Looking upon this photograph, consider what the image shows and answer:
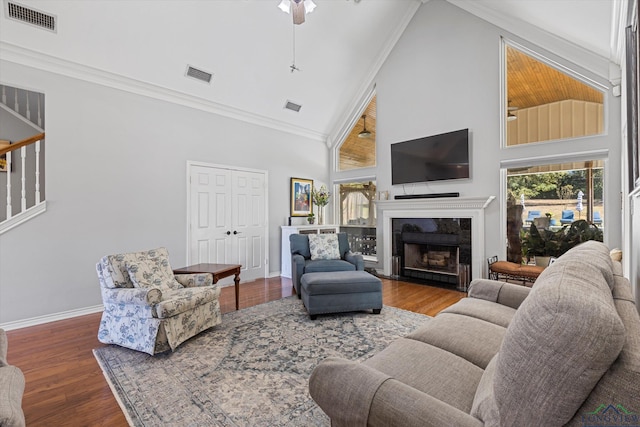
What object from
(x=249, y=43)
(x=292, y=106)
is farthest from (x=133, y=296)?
(x=292, y=106)

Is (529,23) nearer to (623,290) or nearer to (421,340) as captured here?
(623,290)

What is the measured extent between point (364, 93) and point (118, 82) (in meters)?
4.29

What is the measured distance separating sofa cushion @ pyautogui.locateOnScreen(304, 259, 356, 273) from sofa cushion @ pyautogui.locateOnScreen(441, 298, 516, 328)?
1974 mm

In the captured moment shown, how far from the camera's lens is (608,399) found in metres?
0.64

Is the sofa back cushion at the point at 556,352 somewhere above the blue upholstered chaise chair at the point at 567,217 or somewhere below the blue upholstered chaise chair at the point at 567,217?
below

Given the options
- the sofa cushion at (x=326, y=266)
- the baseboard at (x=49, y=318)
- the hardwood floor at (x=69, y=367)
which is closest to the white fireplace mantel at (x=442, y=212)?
the hardwood floor at (x=69, y=367)

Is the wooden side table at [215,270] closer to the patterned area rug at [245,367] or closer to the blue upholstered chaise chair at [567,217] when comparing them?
the patterned area rug at [245,367]

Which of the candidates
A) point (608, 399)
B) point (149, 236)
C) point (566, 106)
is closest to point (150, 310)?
point (149, 236)

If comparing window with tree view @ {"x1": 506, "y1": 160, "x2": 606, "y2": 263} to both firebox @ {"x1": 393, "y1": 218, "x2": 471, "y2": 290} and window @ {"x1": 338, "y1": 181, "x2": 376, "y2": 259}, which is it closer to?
firebox @ {"x1": 393, "y1": 218, "x2": 471, "y2": 290}

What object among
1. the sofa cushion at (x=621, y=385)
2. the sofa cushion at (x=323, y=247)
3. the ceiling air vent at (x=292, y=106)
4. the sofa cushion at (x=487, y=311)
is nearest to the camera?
the sofa cushion at (x=621, y=385)

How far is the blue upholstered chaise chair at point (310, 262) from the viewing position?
4.07 meters

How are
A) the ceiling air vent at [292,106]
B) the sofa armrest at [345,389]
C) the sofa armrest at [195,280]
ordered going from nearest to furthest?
the sofa armrest at [345,389] < the sofa armrest at [195,280] < the ceiling air vent at [292,106]

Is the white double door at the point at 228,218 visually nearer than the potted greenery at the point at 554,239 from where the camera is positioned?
No

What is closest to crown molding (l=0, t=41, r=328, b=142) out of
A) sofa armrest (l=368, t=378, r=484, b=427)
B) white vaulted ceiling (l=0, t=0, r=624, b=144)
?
white vaulted ceiling (l=0, t=0, r=624, b=144)
